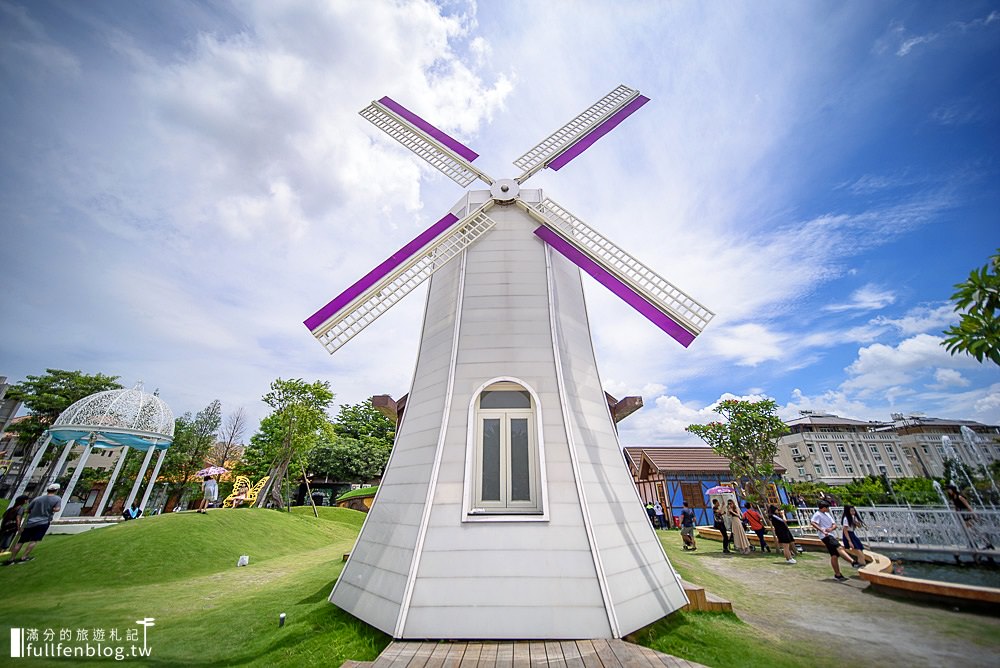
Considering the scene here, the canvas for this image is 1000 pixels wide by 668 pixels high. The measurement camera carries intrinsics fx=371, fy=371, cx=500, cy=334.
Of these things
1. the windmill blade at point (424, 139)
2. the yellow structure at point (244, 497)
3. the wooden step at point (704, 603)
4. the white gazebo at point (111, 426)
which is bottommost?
the wooden step at point (704, 603)

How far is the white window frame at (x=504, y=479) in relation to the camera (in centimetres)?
455

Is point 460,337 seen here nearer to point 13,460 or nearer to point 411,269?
point 411,269

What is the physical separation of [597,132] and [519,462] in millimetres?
8794

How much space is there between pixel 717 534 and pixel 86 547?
1862 centimetres

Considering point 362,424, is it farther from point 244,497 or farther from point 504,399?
point 504,399

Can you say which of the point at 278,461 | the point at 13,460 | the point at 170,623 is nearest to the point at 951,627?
the point at 170,623

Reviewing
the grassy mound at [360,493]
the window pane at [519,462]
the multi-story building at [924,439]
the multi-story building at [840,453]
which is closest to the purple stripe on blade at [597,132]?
the window pane at [519,462]

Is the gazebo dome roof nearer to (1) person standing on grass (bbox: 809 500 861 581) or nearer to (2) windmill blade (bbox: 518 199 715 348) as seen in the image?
(2) windmill blade (bbox: 518 199 715 348)

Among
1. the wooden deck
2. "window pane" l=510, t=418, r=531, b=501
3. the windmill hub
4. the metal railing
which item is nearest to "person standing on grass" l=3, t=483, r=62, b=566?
the wooden deck

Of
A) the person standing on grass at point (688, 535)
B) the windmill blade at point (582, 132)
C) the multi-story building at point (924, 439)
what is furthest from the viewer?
the multi-story building at point (924, 439)

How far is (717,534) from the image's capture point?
1351cm

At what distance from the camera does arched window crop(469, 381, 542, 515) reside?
200 inches

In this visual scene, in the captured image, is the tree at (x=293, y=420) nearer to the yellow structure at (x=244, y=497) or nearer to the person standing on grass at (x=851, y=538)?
the yellow structure at (x=244, y=497)

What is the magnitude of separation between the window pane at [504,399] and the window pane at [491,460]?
25 centimetres
